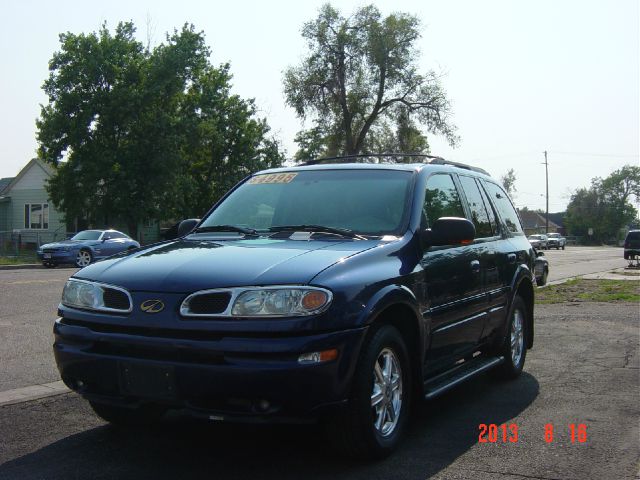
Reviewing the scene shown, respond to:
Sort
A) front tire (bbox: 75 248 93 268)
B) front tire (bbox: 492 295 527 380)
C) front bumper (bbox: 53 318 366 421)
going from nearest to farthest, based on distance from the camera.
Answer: front bumper (bbox: 53 318 366 421) → front tire (bbox: 492 295 527 380) → front tire (bbox: 75 248 93 268)

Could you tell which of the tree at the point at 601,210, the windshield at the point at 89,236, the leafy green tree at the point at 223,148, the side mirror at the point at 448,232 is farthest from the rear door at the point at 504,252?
the tree at the point at 601,210

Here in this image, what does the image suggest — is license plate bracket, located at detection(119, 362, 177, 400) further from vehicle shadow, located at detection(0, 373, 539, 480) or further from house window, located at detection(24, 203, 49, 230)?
house window, located at detection(24, 203, 49, 230)

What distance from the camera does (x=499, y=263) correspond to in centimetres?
605

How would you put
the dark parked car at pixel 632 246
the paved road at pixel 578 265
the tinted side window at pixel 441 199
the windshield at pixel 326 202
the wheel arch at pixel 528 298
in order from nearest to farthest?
the windshield at pixel 326 202 → the tinted side window at pixel 441 199 → the wheel arch at pixel 528 298 → the paved road at pixel 578 265 → the dark parked car at pixel 632 246

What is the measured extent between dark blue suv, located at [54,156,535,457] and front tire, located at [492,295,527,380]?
883mm

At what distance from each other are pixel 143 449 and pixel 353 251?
1713 mm

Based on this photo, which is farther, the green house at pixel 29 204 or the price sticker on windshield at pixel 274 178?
the green house at pixel 29 204

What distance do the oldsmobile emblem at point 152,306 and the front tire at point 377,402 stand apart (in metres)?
1.08

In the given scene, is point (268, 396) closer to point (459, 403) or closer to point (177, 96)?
point (459, 403)

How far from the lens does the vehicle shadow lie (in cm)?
387

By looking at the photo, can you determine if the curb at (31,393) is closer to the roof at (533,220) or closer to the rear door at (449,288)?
the rear door at (449,288)

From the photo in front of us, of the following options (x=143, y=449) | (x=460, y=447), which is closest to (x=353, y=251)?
(x=460, y=447)

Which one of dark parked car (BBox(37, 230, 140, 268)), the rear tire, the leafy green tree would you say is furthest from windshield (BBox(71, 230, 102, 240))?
the rear tire

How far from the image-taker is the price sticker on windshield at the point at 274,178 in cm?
551
